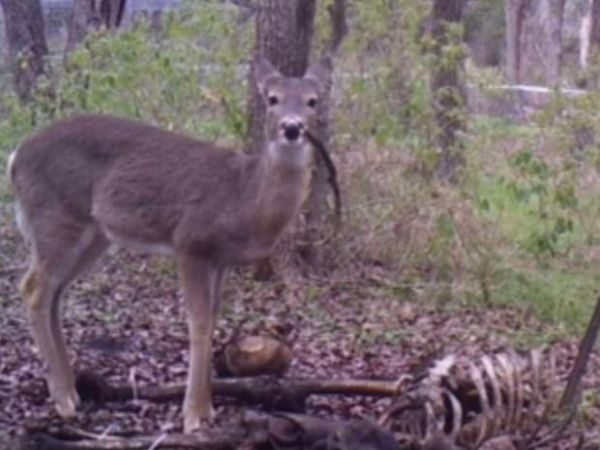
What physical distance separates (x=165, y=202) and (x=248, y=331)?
148 centimetres

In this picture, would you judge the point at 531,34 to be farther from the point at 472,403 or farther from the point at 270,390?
the point at 472,403

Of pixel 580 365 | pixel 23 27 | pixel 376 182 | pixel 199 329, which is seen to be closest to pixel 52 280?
pixel 199 329

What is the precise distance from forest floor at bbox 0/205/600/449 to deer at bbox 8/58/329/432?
0.87 feet

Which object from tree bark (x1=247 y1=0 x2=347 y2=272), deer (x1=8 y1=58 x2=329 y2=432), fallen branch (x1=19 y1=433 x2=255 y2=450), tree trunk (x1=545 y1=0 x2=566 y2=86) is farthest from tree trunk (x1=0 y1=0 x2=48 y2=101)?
tree trunk (x1=545 y1=0 x2=566 y2=86)

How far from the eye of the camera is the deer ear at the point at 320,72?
7969 millimetres

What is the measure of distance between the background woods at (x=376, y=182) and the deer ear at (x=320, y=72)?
1.73 metres

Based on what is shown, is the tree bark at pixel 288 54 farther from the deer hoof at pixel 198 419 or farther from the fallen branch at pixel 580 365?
the fallen branch at pixel 580 365

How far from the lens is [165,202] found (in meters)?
8.17

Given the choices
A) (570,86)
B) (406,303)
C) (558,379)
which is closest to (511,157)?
(406,303)

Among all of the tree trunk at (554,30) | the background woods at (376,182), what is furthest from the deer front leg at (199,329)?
the tree trunk at (554,30)

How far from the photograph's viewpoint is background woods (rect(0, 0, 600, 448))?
1013cm

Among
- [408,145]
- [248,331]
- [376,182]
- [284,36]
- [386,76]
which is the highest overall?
[284,36]

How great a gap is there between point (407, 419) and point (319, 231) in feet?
14.4

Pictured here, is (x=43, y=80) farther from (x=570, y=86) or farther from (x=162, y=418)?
(x=162, y=418)
